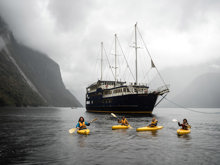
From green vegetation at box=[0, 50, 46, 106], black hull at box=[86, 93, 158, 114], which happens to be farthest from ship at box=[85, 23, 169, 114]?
green vegetation at box=[0, 50, 46, 106]

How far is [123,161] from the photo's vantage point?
34.9ft

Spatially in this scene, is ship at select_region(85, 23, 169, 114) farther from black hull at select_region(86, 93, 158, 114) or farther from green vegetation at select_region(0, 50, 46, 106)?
green vegetation at select_region(0, 50, 46, 106)

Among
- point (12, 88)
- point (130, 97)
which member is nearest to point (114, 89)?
point (130, 97)

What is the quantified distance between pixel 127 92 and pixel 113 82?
57.8 ft

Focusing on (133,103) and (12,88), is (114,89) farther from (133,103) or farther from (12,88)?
(12,88)

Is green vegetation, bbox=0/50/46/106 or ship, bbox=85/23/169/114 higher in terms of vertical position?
green vegetation, bbox=0/50/46/106

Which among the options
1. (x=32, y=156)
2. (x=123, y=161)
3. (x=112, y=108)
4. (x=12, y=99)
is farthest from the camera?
(x=12, y=99)

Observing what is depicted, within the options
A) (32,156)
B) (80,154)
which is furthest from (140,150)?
(32,156)

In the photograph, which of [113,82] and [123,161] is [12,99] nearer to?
[113,82]

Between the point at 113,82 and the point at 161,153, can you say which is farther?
the point at 113,82

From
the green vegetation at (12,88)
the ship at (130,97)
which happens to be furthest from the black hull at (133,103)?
the green vegetation at (12,88)

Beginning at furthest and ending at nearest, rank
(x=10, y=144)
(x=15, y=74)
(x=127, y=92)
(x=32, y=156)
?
(x=15, y=74)
(x=127, y=92)
(x=10, y=144)
(x=32, y=156)

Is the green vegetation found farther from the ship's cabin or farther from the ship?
the ship

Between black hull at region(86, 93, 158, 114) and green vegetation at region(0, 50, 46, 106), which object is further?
green vegetation at region(0, 50, 46, 106)
